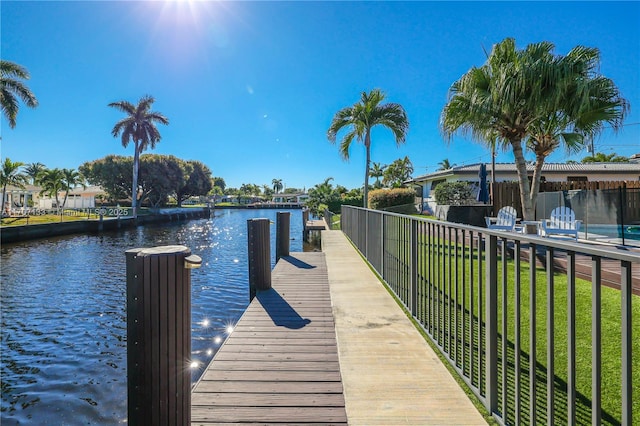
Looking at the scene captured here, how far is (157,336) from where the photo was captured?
1.76m

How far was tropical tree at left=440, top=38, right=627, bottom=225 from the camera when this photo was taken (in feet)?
25.1

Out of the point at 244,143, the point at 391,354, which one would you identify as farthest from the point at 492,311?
the point at 244,143

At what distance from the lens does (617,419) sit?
1.97 meters

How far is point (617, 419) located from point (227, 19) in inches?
537

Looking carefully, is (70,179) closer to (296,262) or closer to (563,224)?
(296,262)

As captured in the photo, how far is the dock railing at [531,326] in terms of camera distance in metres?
1.24

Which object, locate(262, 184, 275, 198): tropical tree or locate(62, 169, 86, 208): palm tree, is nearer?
locate(62, 169, 86, 208): palm tree

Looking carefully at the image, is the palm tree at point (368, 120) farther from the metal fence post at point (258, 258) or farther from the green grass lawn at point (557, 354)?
the green grass lawn at point (557, 354)

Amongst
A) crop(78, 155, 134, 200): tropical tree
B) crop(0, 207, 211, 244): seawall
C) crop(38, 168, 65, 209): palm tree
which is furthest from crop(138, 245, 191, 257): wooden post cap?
crop(78, 155, 134, 200): tropical tree

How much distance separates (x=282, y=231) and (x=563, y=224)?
25.9ft

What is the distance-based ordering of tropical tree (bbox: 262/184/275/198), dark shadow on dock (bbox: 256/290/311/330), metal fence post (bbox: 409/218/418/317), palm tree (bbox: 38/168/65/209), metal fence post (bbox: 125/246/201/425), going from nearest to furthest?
1. metal fence post (bbox: 125/246/201/425)
2. metal fence post (bbox: 409/218/418/317)
3. dark shadow on dock (bbox: 256/290/311/330)
4. palm tree (bbox: 38/168/65/209)
5. tropical tree (bbox: 262/184/275/198)

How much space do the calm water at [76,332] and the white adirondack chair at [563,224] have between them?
8.48 metres

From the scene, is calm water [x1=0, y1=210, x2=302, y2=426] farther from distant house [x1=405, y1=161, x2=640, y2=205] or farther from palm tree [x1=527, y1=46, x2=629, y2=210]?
distant house [x1=405, y1=161, x2=640, y2=205]

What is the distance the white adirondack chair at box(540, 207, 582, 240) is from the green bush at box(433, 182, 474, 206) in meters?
8.12
